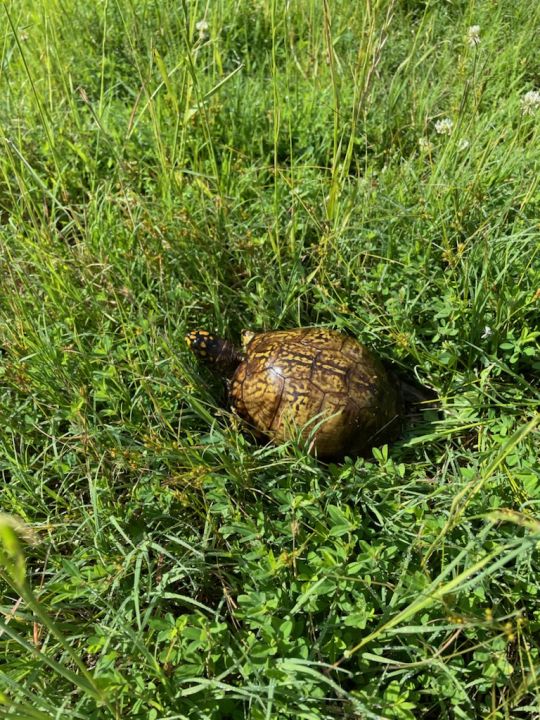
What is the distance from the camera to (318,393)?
1974 mm

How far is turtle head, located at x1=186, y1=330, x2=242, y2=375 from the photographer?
2236 millimetres

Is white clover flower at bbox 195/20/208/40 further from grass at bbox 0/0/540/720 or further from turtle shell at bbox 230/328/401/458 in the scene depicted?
turtle shell at bbox 230/328/401/458

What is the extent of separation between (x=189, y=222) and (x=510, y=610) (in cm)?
200

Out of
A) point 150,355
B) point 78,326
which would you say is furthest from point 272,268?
point 78,326

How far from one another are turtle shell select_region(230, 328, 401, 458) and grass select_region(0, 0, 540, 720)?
109 mm

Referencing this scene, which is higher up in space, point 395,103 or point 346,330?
Result: point 395,103

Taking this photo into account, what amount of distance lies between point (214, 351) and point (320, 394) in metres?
0.54

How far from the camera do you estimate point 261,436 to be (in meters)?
2.14

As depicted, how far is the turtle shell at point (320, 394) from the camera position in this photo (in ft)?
6.43

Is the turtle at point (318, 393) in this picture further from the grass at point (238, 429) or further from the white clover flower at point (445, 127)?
the white clover flower at point (445, 127)

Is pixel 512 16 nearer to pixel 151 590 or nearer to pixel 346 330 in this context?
pixel 346 330

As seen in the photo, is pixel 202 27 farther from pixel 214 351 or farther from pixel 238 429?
pixel 238 429

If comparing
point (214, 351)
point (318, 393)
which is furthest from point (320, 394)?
point (214, 351)

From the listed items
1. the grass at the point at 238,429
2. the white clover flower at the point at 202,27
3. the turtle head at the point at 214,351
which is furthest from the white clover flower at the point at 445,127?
the turtle head at the point at 214,351
